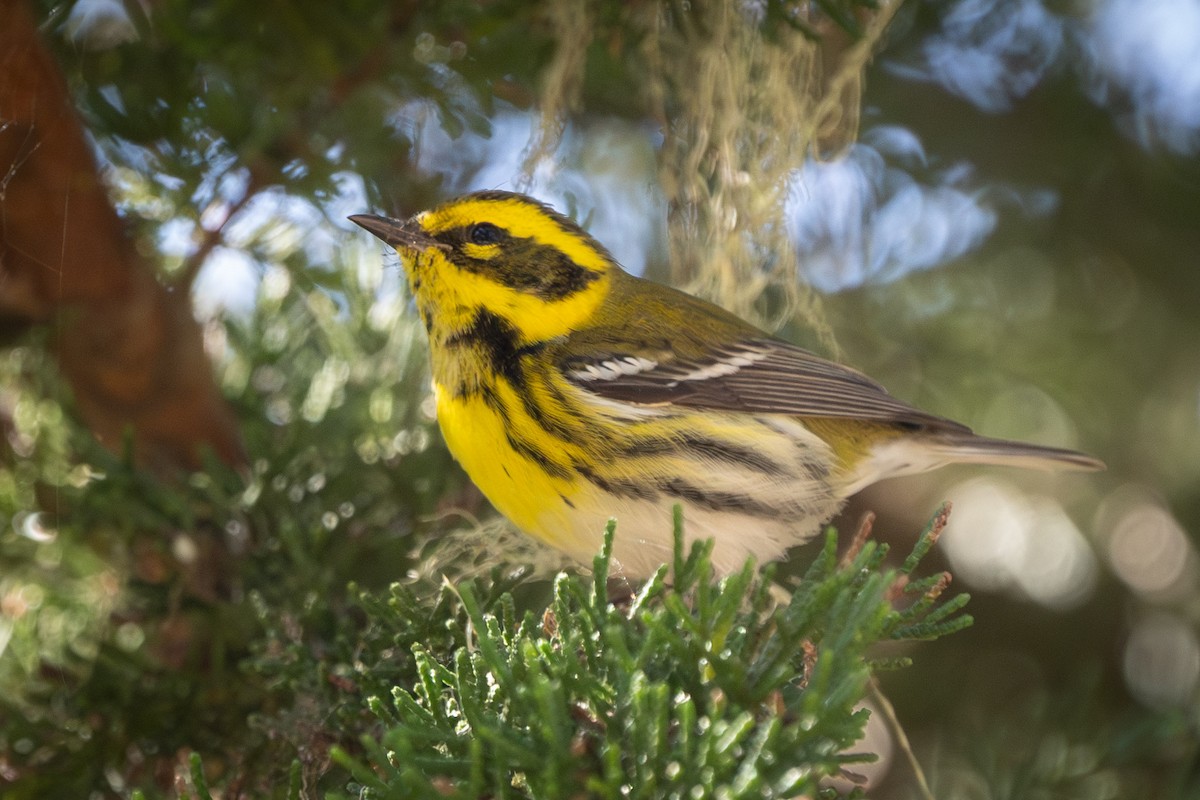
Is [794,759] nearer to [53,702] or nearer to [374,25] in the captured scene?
[53,702]

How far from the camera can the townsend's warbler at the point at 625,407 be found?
1.70 m

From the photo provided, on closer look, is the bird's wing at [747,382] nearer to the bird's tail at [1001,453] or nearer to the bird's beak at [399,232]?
the bird's tail at [1001,453]

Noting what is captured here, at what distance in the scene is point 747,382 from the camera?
1955 millimetres

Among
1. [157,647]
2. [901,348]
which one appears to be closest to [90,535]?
[157,647]

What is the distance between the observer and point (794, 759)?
0.89 meters

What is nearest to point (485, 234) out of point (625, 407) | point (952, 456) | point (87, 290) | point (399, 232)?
point (399, 232)

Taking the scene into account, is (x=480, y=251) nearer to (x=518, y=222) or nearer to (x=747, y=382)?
(x=518, y=222)

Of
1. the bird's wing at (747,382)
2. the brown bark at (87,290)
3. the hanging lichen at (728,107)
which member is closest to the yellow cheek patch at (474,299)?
the bird's wing at (747,382)

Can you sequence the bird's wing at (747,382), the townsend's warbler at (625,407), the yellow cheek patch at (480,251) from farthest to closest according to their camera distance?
the yellow cheek patch at (480,251)
the bird's wing at (747,382)
the townsend's warbler at (625,407)

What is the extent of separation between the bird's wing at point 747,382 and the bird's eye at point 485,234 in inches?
11.7

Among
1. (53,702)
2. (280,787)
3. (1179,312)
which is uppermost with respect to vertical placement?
(1179,312)

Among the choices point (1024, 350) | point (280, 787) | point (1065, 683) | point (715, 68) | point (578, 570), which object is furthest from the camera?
point (1024, 350)

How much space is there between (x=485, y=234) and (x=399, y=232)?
16cm

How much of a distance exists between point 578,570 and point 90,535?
0.87m
